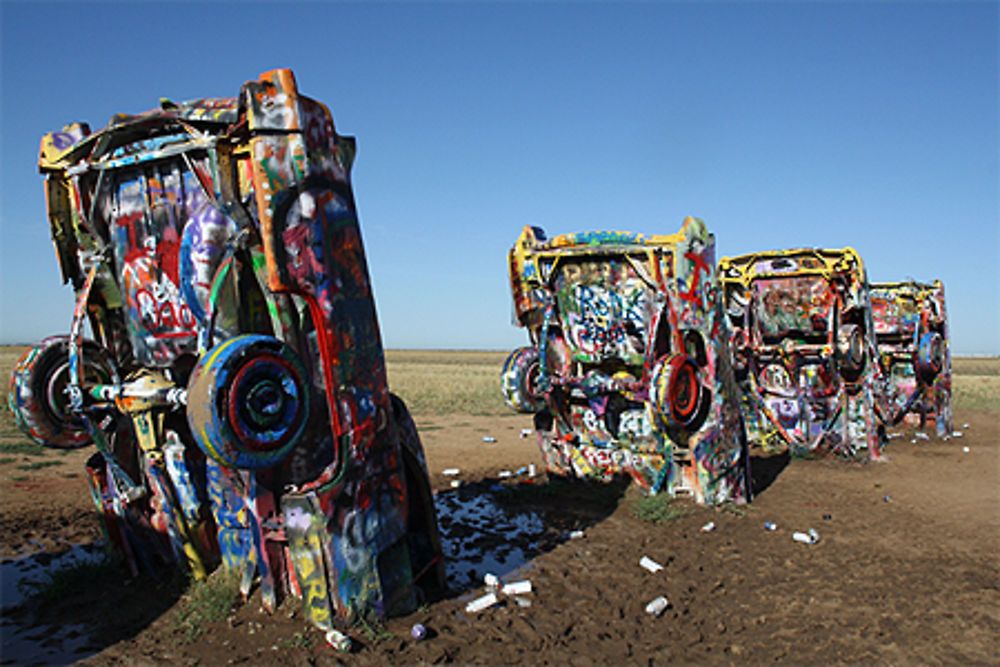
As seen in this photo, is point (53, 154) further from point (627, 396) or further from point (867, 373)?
point (867, 373)

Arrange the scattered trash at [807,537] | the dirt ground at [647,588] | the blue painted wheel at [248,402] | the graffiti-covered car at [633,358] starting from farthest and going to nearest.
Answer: the graffiti-covered car at [633,358]
the scattered trash at [807,537]
the dirt ground at [647,588]
the blue painted wheel at [248,402]

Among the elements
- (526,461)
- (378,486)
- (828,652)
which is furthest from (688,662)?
(526,461)

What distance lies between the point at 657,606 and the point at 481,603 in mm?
1420

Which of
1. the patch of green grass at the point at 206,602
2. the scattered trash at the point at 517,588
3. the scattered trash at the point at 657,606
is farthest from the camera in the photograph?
the scattered trash at the point at 517,588

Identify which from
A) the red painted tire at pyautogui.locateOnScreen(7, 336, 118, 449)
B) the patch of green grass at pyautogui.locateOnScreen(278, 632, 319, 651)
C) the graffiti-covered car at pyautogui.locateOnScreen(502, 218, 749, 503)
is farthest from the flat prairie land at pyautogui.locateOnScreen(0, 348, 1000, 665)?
the red painted tire at pyautogui.locateOnScreen(7, 336, 118, 449)

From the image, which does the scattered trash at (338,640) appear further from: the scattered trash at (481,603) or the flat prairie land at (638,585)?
the scattered trash at (481,603)

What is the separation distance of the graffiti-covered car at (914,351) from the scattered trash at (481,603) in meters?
10.8

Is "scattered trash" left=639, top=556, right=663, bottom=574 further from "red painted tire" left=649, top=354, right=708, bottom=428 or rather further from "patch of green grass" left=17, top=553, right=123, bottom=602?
"patch of green grass" left=17, top=553, right=123, bottom=602

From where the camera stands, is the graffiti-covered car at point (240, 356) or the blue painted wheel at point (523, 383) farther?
the blue painted wheel at point (523, 383)

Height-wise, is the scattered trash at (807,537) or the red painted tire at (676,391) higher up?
the red painted tire at (676,391)

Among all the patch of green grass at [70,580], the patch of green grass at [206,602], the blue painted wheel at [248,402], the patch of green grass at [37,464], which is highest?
the blue painted wheel at [248,402]

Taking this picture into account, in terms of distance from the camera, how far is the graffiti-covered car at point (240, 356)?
4.89 metres

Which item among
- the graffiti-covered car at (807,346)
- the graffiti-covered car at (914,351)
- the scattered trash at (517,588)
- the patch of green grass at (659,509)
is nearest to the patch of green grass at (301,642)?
the scattered trash at (517,588)

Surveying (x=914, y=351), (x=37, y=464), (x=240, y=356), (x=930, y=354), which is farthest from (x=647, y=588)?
(x=914, y=351)
